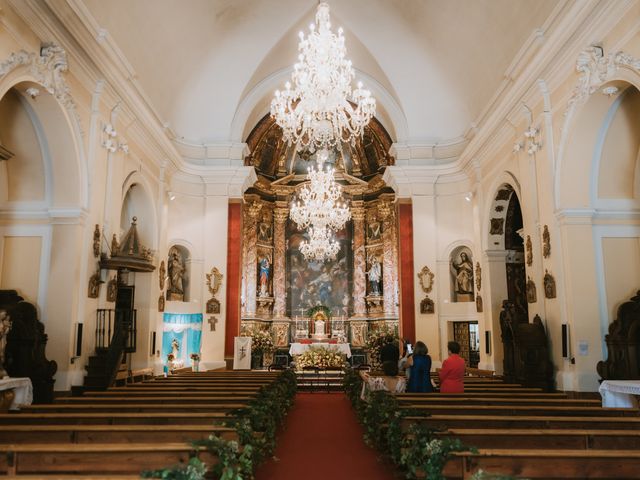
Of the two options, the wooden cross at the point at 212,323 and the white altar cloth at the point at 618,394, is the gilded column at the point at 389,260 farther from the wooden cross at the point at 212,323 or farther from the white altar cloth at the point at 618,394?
the white altar cloth at the point at 618,394

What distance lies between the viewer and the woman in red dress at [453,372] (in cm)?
764

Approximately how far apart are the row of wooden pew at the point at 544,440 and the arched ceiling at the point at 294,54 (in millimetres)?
7682

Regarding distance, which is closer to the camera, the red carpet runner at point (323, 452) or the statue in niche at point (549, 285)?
the red carpet runner at point (323, 452)

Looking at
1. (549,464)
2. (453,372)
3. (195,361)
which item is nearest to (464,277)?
(195,361)

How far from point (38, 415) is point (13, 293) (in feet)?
15.1

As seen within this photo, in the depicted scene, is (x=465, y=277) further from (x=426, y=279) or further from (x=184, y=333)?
(x=184, y=333)

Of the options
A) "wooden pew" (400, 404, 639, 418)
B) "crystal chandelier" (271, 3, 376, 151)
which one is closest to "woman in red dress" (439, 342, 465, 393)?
"wooden pew" (400, 404, 639, 418)

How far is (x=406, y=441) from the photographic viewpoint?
4898mm

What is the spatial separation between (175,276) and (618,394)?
11.8m

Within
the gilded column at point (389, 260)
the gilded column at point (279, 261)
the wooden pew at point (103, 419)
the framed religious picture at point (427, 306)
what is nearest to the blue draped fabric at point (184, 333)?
the gilded column at point (279, 261)

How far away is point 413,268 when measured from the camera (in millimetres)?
16750

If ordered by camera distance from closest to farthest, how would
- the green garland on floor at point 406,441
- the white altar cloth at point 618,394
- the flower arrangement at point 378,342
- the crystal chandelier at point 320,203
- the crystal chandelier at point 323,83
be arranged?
the green garland on floor at point 406,441 → the white altar cloth at point 618,394 → the crystal chandelier at point 323,83 → the crystal chandelier at point 320,203 → the flower arrangement at point 378,342

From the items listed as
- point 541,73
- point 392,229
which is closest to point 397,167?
point 392,229

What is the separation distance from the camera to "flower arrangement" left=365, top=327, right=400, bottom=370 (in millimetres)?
18812
